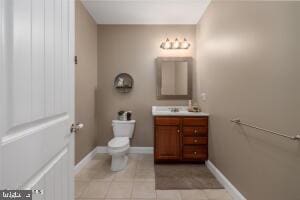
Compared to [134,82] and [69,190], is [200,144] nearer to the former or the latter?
[134,82]

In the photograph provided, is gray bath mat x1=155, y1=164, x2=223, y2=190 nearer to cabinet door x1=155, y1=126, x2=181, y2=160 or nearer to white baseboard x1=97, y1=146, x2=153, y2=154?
cabinet door x1=155, y1=126, x2=181, y2=160

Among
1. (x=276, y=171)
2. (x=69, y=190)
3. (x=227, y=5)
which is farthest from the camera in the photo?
(x=227, y=5)

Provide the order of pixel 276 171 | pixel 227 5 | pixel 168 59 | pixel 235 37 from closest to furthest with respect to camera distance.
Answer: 1. pixel 276 171
2. pixel 235 37
3. pixel 227 5
4. pixel 168 59

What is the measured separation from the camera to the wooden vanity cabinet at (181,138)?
9.49ft

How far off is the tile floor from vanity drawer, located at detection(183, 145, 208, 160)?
0.56 m

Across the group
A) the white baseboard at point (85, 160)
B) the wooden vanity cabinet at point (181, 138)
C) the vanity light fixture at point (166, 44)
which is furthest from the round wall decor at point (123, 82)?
the white baseboard at point (85, 160)

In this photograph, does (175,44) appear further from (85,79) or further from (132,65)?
(85,79)

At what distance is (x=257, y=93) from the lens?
159 centimetres

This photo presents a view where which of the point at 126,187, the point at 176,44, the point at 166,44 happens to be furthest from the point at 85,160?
the point at 176,44

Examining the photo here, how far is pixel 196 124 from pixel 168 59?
135cm

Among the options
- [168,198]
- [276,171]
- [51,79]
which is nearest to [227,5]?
[276,171]

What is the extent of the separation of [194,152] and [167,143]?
1.42 feet

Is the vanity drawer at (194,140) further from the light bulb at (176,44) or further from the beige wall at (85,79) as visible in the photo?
the light bulb at (176,44)

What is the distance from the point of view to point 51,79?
0.90 m
